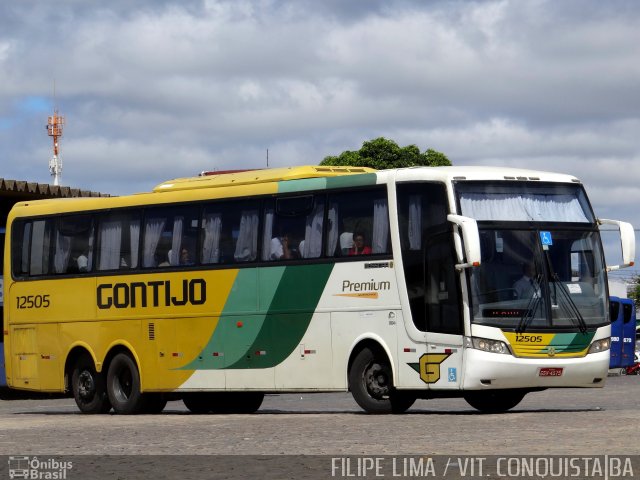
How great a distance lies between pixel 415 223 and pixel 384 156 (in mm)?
55216

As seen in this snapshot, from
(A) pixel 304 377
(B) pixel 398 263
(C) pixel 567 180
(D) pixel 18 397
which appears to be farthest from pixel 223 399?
(D) pixel 18 397

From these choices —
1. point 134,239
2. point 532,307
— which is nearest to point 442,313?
point 532,307

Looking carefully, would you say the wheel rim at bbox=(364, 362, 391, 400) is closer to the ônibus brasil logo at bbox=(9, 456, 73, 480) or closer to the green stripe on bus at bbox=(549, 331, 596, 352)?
the green stripe on bus at bbox=(549, 331, 596, 352)

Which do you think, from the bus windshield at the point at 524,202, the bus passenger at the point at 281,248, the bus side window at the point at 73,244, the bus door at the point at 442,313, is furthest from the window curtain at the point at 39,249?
the bus windshield at the point at 524,202

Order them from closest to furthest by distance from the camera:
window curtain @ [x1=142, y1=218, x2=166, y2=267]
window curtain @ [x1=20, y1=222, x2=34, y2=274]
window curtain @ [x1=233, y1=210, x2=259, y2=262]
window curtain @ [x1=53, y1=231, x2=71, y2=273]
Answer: window curtain @ [x1=233, y1=210, x2=259, y2=262] < window curtain @ [x1=142, y1=218, x2=166, y2=267] < window curtain @ [x1=53, y1=231, x2=71, y2=273] < window curtain @ [x1=20, y1=222, x2=34, y2=274]

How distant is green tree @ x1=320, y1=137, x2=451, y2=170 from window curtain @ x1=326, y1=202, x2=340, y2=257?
5343 cm

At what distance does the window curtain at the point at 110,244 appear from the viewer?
25797 millimetres

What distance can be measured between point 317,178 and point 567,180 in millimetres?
3667

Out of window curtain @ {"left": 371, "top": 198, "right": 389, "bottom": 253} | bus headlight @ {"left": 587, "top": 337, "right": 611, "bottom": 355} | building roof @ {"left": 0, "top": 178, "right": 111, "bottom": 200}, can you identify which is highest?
building roof @ {"left": 0, "top": 178, "right": 111, "bottom": 200}

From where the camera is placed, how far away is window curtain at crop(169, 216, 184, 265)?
81.0 feet

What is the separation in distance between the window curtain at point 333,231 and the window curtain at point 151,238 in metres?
3.71

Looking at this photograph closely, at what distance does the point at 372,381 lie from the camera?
21969 millimetres

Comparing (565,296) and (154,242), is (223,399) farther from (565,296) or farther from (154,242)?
(565,296)

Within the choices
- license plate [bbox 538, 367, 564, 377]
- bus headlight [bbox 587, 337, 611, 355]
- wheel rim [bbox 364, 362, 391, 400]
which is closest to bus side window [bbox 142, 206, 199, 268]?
wheel rim [bbox 364, 362, 391, 400]
